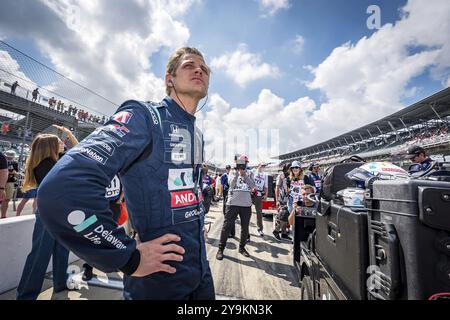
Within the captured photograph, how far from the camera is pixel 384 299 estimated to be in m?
0.89

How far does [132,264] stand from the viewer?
82 cm

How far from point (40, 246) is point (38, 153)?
0.97 meters

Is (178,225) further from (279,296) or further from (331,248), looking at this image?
(279,296)

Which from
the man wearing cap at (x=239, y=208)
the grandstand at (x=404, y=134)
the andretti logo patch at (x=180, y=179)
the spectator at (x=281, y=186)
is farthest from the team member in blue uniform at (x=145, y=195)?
the grandstand at (x=404, y=134)

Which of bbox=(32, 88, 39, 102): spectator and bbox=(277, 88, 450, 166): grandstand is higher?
bbox=(277, 88, 450, 166): grandstand

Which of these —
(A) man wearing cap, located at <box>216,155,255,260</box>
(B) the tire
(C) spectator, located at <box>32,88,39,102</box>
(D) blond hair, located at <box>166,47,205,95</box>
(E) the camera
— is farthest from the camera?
(C) spectator, located at <box>32,88,39,102</box>

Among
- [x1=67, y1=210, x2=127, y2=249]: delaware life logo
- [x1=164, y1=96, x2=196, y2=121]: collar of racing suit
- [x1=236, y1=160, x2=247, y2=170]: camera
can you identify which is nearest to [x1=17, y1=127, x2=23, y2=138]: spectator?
[x1=236, y1=160, x2=247, y2=170]: camera

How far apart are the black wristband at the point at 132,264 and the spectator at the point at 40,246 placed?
199cm

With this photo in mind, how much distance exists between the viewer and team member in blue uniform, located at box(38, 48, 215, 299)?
0.71 m

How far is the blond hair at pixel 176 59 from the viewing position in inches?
56.2

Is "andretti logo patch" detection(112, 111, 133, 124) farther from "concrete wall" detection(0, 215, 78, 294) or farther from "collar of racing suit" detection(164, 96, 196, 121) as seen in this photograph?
"concrete wall" detection(0, 215, 78, 294)

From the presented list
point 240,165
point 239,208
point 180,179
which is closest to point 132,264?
point 180,179

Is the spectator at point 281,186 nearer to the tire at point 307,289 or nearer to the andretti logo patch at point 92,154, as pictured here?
the tire at point 307,289

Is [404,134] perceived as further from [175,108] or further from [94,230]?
[94,230]
